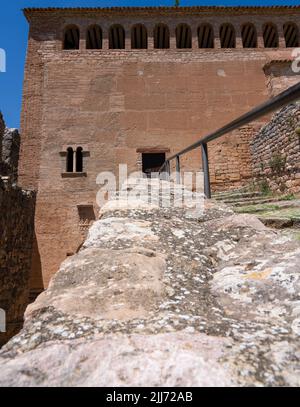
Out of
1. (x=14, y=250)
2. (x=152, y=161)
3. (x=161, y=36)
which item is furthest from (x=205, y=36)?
(x=14, y=250)

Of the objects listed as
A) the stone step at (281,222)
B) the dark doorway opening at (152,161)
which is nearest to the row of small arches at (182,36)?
the dark doorway opening at (152,161)

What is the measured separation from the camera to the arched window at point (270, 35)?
46.1 feet

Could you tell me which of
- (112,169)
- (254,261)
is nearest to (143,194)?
(254,261)

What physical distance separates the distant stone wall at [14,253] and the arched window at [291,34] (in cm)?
1304

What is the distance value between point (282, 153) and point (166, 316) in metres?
7.87

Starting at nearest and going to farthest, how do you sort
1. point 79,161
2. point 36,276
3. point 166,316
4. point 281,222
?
point 166,316 → point 281,222 → point 36,276 → point 79,161

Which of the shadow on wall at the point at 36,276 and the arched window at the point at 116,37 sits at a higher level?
the arched window at the point at 116,37

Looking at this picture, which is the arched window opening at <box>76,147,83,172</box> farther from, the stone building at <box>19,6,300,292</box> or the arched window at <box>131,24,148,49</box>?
the arched window at <box>131,24,148,49</box>

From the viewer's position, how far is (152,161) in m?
13.7

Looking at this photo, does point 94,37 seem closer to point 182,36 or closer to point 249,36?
point 182,36

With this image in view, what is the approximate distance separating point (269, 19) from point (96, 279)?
1590cm

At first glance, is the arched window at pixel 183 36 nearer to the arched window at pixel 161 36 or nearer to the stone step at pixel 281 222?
the arched window at pixel 161 36

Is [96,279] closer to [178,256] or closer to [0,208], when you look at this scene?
[178,256]
